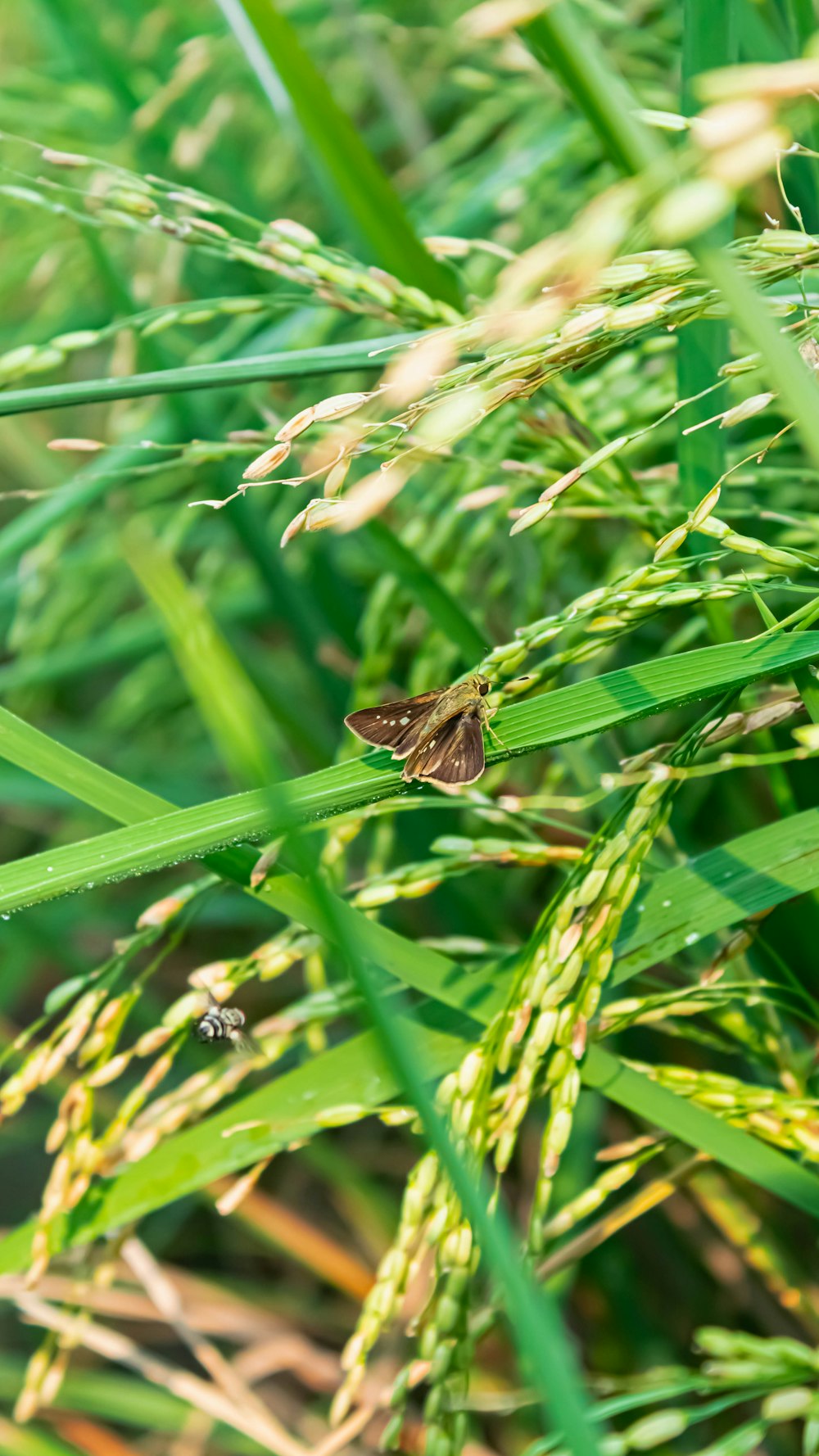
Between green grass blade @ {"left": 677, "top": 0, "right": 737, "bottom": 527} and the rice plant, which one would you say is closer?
the rice plant

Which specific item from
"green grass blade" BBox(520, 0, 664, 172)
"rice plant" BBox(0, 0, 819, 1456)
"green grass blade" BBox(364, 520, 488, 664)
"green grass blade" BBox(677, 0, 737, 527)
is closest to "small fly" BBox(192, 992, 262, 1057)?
"rice plant" BBox(0, 0, 819, 1456)

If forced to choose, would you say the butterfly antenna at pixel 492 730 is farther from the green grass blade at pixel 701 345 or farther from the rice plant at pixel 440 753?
the green grass blade at pixel 701 345

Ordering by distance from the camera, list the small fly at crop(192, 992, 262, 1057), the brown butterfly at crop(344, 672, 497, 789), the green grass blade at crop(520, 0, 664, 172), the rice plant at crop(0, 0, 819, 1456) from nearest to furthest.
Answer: the green grass blade at crop(520, 0, 664, 172) < the rice plant at crop(0, 0, 819, 1456) < the brown butterfly at crop(344, 672, 497, 789) < the small fly at crop(192, 992, 262, 1057)

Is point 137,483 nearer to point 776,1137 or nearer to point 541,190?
point 541,190

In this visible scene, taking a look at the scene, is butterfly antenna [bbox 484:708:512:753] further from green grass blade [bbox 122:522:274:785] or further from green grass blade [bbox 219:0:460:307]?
green grass blade [bbox 219:0:460:307]

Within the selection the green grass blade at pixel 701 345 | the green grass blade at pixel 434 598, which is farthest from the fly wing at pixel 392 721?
the green grass blade at pixel 701 345

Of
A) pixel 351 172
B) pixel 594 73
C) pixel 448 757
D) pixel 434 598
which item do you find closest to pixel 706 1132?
pixel 448 757
